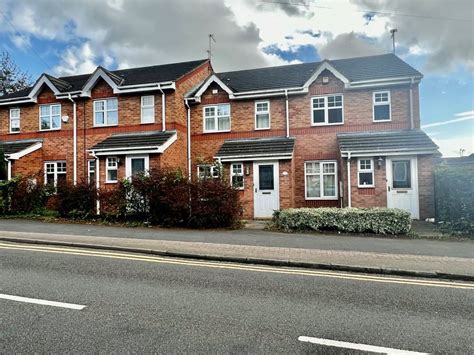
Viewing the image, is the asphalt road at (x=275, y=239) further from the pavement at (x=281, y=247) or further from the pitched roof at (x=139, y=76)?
the pitched roof at (x=139, y=76)

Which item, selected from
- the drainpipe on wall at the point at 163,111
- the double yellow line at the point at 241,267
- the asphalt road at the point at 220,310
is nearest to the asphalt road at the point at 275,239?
the double yellow line at the point at 241,267

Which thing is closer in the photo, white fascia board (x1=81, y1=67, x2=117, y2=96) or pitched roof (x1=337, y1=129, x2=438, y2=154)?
pitched roof (x1=337, y1=129, x2=438, y2=154)

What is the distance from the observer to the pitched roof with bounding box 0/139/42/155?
1911 cm

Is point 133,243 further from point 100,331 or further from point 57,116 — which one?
point 57,116

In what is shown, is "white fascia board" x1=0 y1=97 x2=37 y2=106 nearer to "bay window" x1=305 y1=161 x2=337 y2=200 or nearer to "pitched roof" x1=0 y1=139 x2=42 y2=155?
"pitched roof" x1=0 y1=139 x2=42 y2=155

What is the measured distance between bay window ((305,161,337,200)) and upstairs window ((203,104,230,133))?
16.6 ft

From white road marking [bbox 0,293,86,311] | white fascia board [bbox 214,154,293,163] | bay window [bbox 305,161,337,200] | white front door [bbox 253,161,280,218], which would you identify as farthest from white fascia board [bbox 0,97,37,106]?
white road marking [bbox 0,293,86,311]

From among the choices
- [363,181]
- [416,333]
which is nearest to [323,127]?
[363,181]

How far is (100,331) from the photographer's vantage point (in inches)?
157

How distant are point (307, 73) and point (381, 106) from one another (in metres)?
4.95

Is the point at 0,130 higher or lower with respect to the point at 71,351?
higher

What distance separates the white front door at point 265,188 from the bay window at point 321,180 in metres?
1.95

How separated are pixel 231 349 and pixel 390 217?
9.27 metres

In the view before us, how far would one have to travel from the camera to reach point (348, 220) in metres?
11.6
